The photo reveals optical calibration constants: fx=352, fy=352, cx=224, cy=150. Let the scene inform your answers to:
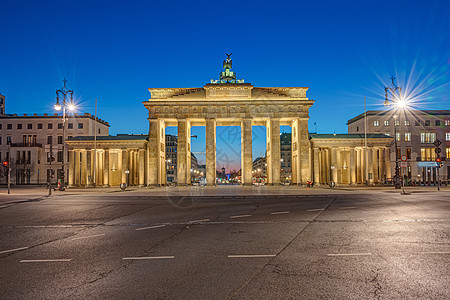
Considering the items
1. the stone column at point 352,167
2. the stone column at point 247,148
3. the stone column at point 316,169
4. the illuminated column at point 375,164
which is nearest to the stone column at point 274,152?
the stone column at point 247,148

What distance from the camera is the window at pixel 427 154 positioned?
8212cm

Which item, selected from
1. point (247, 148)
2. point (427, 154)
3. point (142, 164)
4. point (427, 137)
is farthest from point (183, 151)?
point (427, 137)

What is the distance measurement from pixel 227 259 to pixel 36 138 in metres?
89.7

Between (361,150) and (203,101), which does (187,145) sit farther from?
(361,150)

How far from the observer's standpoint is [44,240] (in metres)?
10.7

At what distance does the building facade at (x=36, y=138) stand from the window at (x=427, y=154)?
79961 mm

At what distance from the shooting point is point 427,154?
3263 inches

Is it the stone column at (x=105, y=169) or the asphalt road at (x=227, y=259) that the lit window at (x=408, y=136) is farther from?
the asphalt road at (x=227, y=259)

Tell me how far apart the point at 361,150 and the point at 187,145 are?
30859 millimetres

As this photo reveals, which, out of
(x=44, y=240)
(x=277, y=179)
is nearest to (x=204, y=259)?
(x=44, y=240)

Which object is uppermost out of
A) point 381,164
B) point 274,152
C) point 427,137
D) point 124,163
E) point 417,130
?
point 417,130

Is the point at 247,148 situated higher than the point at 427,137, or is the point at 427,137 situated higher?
the point at 427,137

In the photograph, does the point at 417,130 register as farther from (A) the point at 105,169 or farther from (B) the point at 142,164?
(A) the point at 105,169

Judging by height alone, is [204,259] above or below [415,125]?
below
